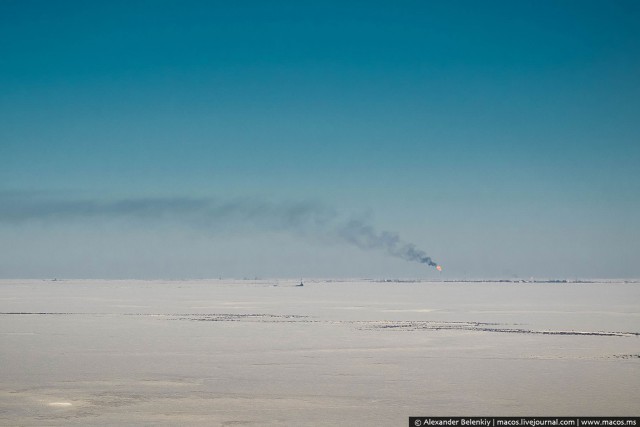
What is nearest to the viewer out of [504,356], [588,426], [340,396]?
[588,426]

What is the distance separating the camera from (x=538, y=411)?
12.8 m

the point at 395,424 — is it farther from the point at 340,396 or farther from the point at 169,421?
the point at 169,421

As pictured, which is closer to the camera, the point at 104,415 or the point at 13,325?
the point at 104,415

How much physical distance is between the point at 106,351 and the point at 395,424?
12.7 meters

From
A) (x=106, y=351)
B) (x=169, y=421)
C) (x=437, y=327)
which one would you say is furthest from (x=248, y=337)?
(x=169, y=421)

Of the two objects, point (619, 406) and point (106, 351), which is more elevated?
point (106, 351)

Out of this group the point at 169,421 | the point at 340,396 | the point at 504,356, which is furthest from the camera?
the point at 504,356

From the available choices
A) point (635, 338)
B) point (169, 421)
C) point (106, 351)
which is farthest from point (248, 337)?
point (635, 338)

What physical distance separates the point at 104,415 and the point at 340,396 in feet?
16.4

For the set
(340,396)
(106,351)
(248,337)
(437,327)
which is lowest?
(340,396)

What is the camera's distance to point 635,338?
82.4 ft

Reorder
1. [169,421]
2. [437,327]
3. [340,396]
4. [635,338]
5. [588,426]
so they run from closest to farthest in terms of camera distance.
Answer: [588,426] → [169,421] → [340,396] → [635,338] → [437,327]

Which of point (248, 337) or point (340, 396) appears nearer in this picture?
point (340, 396)

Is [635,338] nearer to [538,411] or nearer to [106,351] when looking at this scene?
[538,411]
